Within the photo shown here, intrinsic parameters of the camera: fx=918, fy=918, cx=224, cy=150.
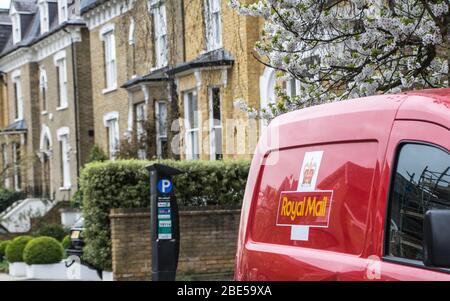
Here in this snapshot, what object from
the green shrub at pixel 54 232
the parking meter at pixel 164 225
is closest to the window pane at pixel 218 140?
the green shrub at pixel 54 232

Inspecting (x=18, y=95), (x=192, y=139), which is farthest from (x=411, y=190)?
(x=18, y=95)

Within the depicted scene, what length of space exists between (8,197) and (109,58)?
9.73m

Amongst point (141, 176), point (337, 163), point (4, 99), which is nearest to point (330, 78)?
point (337, 163)

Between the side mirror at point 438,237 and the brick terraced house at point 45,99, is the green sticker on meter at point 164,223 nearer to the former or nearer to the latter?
the side mirror at point 438,237

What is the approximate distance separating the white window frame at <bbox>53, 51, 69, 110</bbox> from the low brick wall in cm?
1956

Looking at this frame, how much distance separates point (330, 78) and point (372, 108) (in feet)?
13.2

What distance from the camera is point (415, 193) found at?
4117mm

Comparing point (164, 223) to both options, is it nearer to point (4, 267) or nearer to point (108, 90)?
point (4, 267)

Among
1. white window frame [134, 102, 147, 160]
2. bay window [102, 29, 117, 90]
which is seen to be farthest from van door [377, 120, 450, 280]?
bay window [102, 29, 117, 90]

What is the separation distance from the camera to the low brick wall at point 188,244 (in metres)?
15.4

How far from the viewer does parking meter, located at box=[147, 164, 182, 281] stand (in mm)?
12008

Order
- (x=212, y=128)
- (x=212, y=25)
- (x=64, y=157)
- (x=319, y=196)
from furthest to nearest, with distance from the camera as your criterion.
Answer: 1. (x=64, y=157)
2. (x=212, y=128)
3. (x=212, y=25)
4. (x=319, y=196)
